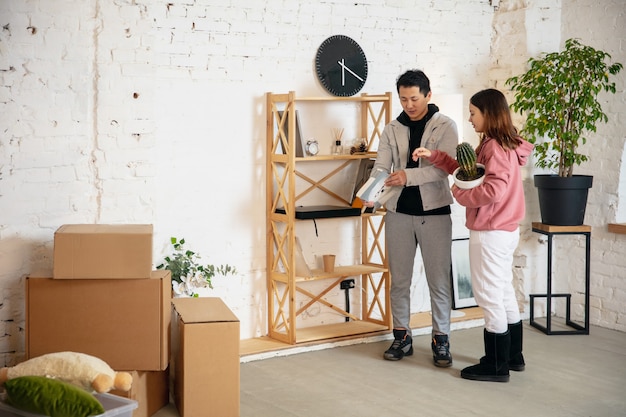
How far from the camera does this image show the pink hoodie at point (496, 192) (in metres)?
4.59

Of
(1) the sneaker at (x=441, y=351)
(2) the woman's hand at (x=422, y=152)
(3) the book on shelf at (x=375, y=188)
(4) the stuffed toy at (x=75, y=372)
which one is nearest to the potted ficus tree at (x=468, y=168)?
(2) the woman's hand at (x=422, y=152)

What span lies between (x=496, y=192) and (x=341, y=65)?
165cm

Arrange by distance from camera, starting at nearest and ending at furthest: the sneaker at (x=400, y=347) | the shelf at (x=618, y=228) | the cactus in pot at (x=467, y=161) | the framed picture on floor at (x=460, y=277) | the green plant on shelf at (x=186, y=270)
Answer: the cactus in pot at (x=467, y=161) → the green plant on shelf at (x=186, y=270) → the sneaker at (x=400, y=347) → the shelf at (x=618, y=228) → the framed picture on floor at (x=460, y=277)

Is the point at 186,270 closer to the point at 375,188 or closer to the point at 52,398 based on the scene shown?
the point at 375,188

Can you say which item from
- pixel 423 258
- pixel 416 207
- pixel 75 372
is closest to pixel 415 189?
pixel 416 207

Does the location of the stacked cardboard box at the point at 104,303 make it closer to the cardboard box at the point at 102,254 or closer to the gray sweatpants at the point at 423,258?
the cardboard box at the point at 102,254

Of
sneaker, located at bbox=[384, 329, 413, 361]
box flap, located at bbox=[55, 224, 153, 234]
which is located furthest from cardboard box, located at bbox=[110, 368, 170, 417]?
sneaker, located at bbox=[384, 329, 413, 361]

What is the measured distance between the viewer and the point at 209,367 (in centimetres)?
412

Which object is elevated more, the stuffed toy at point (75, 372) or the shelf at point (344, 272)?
the shelf at point (344, 272)

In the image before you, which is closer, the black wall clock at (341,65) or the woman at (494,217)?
the woman at (494,217)

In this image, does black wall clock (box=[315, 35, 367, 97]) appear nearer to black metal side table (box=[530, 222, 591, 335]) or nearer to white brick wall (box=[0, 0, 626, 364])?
white brick wall (box=[0, 0, 626, 364])

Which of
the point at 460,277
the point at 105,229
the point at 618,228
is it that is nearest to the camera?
the point at 105,229

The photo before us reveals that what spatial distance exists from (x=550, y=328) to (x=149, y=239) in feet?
10.5

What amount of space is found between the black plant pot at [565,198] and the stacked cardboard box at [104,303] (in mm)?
3001
